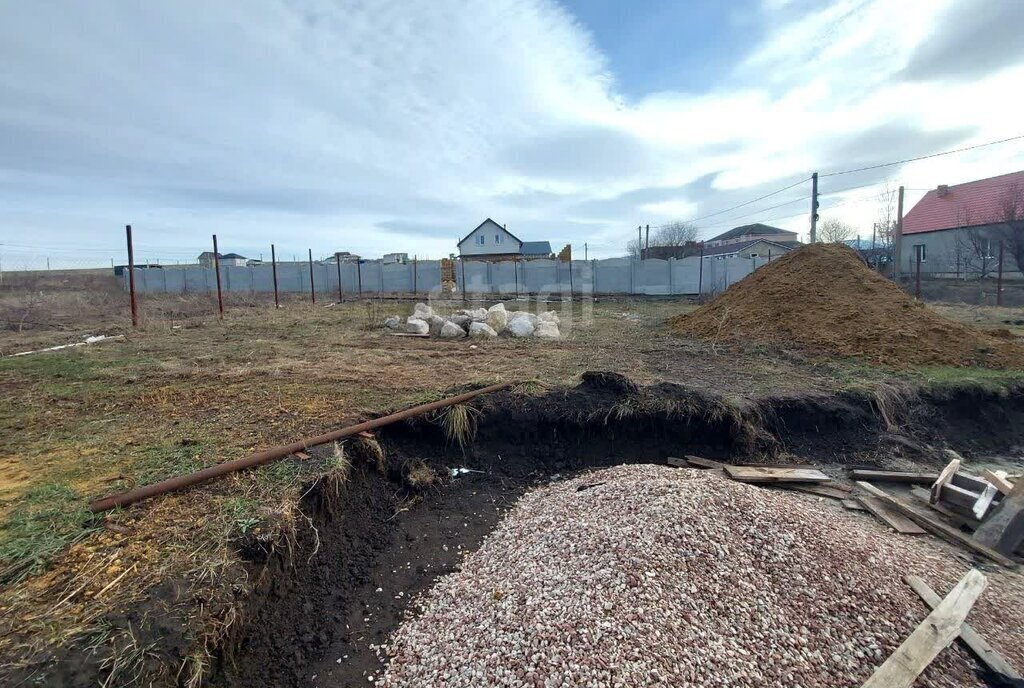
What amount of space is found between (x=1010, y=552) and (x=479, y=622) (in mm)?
3433

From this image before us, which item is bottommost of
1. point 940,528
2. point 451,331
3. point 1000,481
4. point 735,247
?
point 940,528

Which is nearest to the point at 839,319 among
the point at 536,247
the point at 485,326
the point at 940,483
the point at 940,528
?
the point at 940,483

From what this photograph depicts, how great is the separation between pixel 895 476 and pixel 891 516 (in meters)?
0.77

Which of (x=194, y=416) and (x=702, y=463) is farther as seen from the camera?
(x=702, y=463)

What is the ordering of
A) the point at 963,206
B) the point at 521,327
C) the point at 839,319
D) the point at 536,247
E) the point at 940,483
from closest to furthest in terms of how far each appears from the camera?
1. the point at 940,483
2. the point at 839,319
3. the point at 521,327
4. the point at 963,206
5. the point at 536,247

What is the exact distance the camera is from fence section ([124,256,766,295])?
2155 cm

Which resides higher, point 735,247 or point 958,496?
point 735,247

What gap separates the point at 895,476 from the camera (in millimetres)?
4297

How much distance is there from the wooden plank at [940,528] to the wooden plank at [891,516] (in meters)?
0.04

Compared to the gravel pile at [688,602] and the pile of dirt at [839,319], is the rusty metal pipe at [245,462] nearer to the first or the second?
the gravel pile at [688,602]

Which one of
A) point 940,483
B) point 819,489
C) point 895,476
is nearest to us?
point 940,483

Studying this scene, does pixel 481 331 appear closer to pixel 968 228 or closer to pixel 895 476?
pixel 895 476

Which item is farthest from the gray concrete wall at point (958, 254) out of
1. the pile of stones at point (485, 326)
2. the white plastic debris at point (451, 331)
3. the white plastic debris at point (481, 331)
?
the white plastic debris at point (451, 331)

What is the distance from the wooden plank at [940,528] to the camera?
3.22 m
